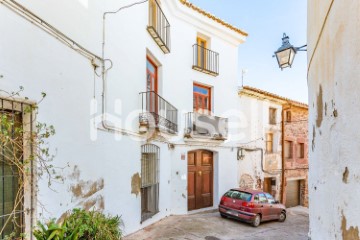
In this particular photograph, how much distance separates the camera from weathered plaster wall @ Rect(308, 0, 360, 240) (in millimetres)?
1868

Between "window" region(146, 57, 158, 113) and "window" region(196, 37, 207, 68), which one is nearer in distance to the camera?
"window" region(146, 57, 158, 113)

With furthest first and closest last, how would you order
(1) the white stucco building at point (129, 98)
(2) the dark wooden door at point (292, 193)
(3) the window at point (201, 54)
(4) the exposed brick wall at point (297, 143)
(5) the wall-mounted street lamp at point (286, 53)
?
1. (2) the dark wooden door at point (292, 193)
2. (4) the exposed brick wall at point (297, 143)
3. (3) the window at point (201, 54)
4. (5) the wall-mounted street lamp at point (286, 53)
5. (1) the white stucco building at point (129, 98)

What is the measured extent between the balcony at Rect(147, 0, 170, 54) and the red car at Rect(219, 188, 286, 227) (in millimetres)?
5939

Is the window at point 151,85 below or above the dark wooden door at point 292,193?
above

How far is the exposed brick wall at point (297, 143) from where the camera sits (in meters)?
16.4

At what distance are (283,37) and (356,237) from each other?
4.50 metres

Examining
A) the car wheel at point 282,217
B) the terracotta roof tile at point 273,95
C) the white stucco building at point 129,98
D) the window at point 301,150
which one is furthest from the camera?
the window at point 301,150

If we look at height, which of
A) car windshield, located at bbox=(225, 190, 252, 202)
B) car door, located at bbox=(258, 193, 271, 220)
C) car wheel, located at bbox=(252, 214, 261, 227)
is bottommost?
car wheel, located at bbox=(252, 214, 261, 227)

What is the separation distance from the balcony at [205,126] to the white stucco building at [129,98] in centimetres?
4

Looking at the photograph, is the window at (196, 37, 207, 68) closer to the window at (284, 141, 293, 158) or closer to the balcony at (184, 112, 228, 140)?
the balcony at (184, 112, 228, 140)

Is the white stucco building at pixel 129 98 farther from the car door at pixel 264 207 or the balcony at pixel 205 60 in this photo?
the car door at pixel 264 207

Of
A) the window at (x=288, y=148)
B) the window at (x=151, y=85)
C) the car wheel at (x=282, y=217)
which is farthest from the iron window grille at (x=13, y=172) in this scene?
the window at (x=288, y=148)

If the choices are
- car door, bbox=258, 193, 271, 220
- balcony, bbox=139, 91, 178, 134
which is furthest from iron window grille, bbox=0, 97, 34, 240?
car door, bbox=258, 193, 271, 220

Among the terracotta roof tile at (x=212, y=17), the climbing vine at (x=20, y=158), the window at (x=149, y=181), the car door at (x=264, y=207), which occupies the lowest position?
the car door at (x=264, y=207)
